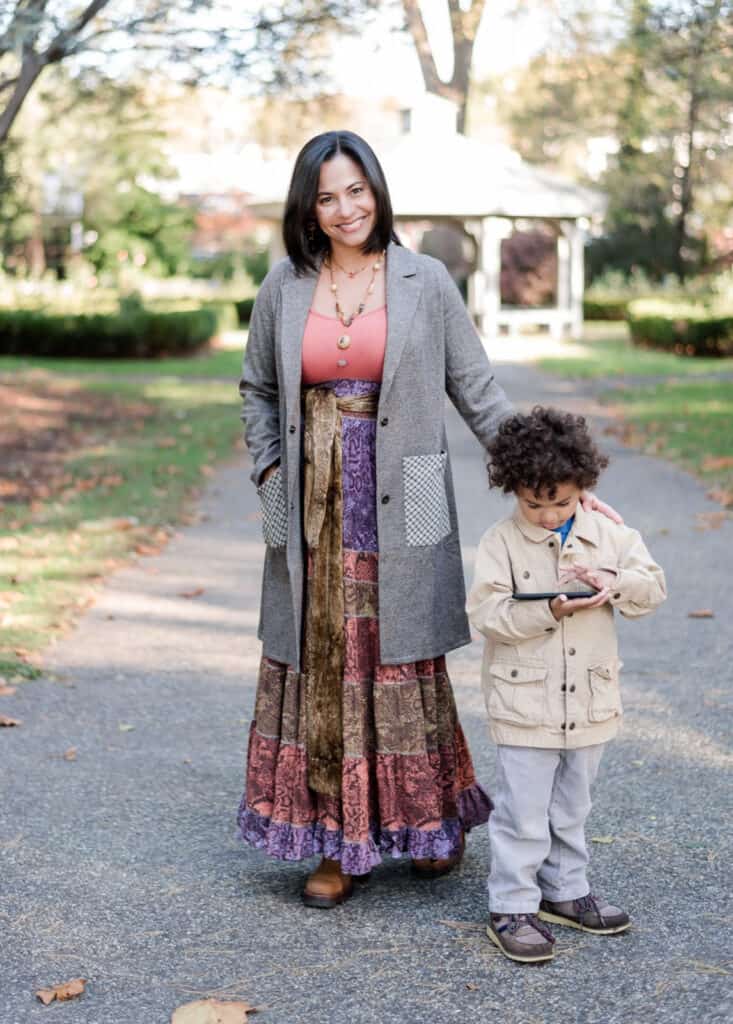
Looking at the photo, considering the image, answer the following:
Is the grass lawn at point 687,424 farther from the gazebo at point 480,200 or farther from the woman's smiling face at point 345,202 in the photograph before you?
the gazebo at point 480,200

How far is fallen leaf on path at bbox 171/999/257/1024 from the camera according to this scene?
122 inches

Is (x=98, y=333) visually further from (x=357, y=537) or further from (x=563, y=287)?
(x=357, y=537)

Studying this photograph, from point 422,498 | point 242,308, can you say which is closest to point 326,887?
point 422,498

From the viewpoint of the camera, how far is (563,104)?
51719 millimetres

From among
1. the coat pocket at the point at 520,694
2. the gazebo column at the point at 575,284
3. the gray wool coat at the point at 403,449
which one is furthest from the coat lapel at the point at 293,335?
the gazebo column at the point at 575,284

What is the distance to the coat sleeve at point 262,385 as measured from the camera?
3.84m

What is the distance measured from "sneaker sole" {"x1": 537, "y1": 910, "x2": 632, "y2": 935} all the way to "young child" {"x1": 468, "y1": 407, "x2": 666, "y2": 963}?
0.5 inches

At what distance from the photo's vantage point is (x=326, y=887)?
12.3ft

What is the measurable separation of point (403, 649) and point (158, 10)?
12338 mm

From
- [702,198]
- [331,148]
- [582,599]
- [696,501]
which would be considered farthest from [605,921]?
[702,198]

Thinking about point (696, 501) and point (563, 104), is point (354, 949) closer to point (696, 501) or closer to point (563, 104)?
point (696, 501)

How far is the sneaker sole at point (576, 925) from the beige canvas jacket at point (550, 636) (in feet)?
1.61

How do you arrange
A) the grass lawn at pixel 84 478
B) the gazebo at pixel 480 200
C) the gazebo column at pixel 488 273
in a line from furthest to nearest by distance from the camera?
the gazebo column at pixel 488 273, the gazebo at pixel 480 200, the grass lawn at pixel 84 478

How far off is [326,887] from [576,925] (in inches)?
25.7
